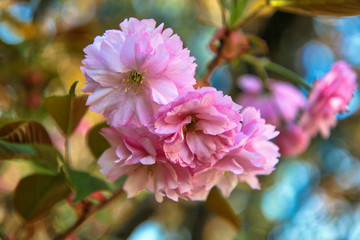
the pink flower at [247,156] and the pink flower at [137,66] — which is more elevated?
the pink flower at [137,66]

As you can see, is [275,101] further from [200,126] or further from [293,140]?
[200,126]

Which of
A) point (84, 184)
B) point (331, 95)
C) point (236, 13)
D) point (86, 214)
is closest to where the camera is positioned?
point (84, 184)

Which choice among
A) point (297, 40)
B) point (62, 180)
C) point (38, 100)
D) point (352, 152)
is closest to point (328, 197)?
point (352, 152)

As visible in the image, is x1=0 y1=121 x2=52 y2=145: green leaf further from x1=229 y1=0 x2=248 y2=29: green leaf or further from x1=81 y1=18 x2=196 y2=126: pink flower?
A: x1=229 y1=0 x2=248 y2=29: green leaf

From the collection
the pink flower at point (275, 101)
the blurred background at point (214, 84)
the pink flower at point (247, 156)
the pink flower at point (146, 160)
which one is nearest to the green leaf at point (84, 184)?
the pink flower at point (146, 160)

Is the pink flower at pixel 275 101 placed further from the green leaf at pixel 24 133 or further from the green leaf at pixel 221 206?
the green leaf at pixel 24 133

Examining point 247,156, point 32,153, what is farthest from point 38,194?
point 247,156

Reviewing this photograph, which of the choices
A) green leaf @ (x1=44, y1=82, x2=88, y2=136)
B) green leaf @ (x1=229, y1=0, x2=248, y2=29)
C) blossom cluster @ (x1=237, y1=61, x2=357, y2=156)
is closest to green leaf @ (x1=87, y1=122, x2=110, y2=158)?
green leaf @ (x1=44, y1=82, x2=88, y2=136)
